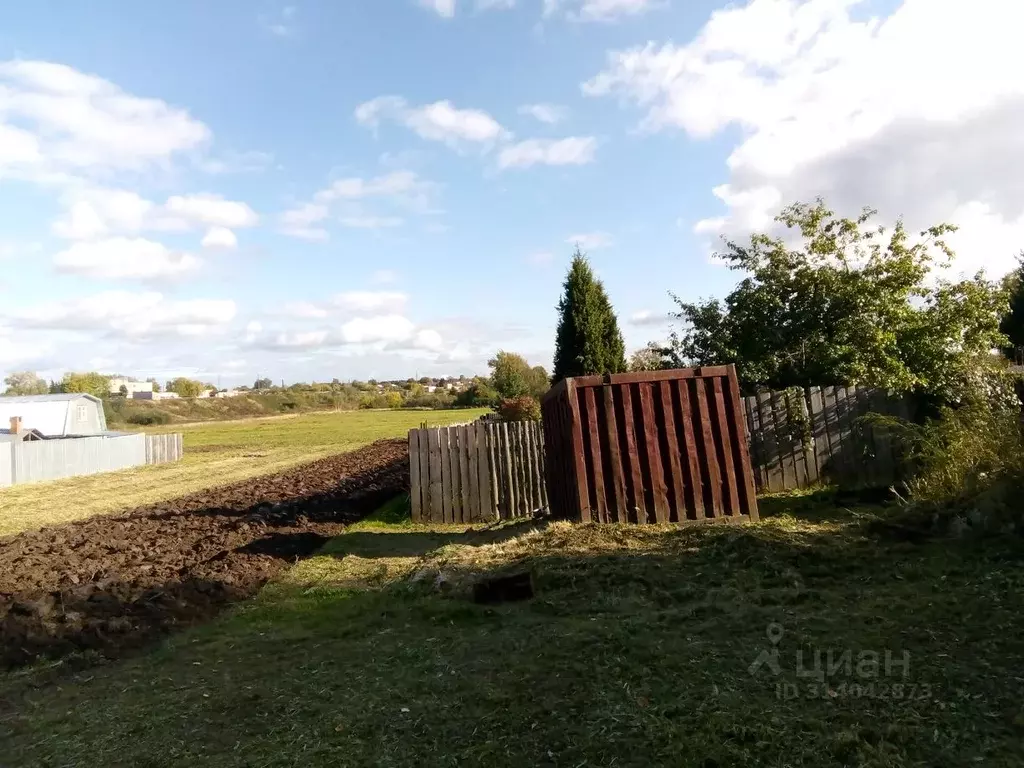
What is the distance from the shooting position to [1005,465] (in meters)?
6.38

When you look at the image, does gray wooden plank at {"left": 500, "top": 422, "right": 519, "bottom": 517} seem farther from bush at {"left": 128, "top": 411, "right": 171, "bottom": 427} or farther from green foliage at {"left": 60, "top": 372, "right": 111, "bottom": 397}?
green foliage at {"left": 60, "top": 372, "right": 111, "bottom": 397}

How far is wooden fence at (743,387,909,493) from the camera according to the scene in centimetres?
1194

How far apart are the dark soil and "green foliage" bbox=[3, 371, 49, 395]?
3586 inches

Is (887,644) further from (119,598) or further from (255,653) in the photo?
(119,598)

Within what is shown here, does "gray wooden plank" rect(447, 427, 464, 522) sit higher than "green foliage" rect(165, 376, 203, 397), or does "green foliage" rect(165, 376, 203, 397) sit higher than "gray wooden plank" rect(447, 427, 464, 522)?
"green foliage" rect(165, 376, 203, 397)

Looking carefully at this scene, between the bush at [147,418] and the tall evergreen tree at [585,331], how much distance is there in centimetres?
6996

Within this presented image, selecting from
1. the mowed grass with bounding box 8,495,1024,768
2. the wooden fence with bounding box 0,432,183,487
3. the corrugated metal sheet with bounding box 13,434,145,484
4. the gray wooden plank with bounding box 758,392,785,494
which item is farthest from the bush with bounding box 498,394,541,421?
the corrugated metal sheet with bounding box 13,434,145,484

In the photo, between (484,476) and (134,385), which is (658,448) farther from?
(134,385)

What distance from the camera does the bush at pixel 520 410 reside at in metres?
20.5

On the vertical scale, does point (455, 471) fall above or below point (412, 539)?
above

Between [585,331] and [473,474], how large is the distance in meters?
7.66

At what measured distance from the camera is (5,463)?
1146 inches

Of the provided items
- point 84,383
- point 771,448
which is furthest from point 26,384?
point 771,448

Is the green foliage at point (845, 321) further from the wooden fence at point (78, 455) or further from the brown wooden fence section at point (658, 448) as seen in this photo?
the wooden fence at point (78, 455)
